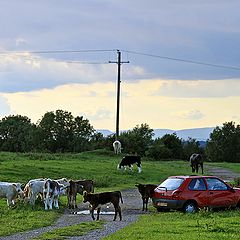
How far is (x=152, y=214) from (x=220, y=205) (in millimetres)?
3047

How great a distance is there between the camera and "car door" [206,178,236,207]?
82.8 feet

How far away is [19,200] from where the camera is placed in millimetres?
26797

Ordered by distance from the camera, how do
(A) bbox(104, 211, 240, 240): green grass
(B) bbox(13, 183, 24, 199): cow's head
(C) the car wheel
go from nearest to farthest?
(A) bbox(104, 211, 240, 240): green grass < (C) the car wheel < (B) bbox(13, 183, 24, 199): cow's head

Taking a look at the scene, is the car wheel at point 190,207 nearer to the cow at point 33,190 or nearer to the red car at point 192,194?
the red car at point 192,194

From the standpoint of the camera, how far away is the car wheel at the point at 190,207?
80.7 feet

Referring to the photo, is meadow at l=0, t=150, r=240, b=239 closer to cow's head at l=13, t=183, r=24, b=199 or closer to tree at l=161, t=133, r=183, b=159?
cow's head at l=13, t=183, r=24, b=199

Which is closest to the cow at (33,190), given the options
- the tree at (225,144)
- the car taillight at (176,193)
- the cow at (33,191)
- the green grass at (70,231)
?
the cow at (33,191)

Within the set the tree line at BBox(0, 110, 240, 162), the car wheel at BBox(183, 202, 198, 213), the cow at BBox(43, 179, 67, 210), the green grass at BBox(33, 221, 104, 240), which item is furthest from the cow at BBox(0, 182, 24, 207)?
the tree line at BBox(0, 110, 240, 162)

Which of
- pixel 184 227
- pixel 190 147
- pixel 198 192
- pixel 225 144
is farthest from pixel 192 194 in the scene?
pixel 225 144

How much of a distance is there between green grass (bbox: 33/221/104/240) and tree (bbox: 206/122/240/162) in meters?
95.7

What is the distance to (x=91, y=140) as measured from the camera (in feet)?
355

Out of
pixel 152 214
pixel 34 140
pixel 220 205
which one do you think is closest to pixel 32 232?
pixel 152 214

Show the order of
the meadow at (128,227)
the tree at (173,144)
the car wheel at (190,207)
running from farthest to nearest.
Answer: the tree at (173,144), the car wheel at (190,207), the meadow at (128,227)

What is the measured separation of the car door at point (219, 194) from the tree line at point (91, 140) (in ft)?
203
